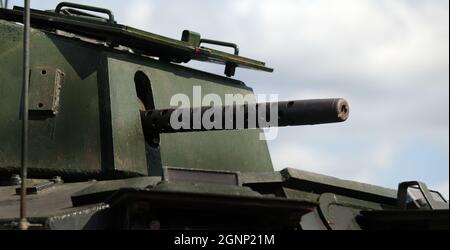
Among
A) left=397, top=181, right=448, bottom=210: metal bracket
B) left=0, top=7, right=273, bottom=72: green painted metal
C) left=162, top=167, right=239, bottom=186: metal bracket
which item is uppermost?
left=0, top=7, right=273, bottom=72: green painted metal

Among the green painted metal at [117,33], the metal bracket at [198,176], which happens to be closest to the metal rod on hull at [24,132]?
the metal bracket at [198,176]

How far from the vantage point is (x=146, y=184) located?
5.02 metres

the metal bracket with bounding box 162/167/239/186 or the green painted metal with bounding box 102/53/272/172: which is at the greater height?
the green painted metal with bounding box 102/53/272/172

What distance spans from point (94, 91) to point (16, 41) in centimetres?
71

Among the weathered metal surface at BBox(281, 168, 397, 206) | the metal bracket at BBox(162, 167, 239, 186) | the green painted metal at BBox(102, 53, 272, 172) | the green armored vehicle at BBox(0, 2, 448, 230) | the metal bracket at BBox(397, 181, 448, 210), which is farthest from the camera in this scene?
the green painted metal at BBox(102, 53, 272, 172)

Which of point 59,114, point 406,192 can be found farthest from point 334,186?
point 59,114

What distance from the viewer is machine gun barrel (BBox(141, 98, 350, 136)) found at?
605cm

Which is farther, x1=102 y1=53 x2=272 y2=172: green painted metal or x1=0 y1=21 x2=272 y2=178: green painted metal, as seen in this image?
x1=102 y1=53 x2=272 y2=172: green painted metal

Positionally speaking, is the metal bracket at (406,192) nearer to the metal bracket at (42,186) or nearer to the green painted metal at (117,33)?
the metal bracket at (42,186)

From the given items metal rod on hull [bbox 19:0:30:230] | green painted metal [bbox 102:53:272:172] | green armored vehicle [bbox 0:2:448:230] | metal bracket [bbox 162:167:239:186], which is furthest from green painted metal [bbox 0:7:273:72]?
metal bracket [bbox 162:167:239:186]

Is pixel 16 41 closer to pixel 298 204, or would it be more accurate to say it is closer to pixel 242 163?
pixel 242 163

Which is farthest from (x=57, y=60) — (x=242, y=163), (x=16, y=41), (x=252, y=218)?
(x=252, y=218)

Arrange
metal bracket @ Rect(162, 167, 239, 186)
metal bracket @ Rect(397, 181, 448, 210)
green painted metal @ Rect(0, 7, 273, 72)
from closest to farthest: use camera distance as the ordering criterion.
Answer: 1. metal bracket @ Rect(162, 167, 239, 186)
2. metal bracket @ Rect(397, 181, 448, 210)
3. green painted metal @ Rect(0, 7, 273, 72)

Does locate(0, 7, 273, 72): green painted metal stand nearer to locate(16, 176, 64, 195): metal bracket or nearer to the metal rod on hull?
locate(16, 176, 64, 195): metal bracket
